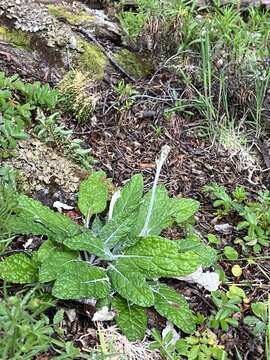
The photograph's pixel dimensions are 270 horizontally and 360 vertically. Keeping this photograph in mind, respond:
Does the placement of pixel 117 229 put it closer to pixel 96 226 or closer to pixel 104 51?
pixel 96 226

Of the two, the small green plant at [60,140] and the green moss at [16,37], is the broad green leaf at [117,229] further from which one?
the green moss at [16,37]

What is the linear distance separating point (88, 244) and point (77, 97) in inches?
49.1

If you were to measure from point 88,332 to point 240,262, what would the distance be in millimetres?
904

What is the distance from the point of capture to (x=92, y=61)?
376 centimetres

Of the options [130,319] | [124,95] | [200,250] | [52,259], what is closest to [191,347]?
[130,319]

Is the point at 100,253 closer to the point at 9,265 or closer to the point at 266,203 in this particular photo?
the point at 9,265

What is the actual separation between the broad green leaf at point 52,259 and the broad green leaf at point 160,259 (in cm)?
22

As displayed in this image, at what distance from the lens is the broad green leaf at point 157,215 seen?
251 cm

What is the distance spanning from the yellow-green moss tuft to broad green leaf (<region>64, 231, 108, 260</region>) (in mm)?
1156

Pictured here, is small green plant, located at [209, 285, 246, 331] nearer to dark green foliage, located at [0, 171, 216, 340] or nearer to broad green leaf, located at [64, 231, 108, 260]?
dark green foliage, located at [0, 171, 216, 340]

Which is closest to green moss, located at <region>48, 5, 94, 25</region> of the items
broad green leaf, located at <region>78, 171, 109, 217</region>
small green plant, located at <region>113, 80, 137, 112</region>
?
small green plant, located at <region>113, 80, 137, 112</region>

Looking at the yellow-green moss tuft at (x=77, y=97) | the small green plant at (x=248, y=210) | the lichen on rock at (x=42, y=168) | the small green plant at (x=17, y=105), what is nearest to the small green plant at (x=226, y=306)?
the small green plant at (x=248, y=210)

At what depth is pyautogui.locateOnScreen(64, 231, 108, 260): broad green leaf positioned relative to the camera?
230cm

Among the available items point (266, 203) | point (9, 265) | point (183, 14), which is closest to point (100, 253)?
point (9, 265)
